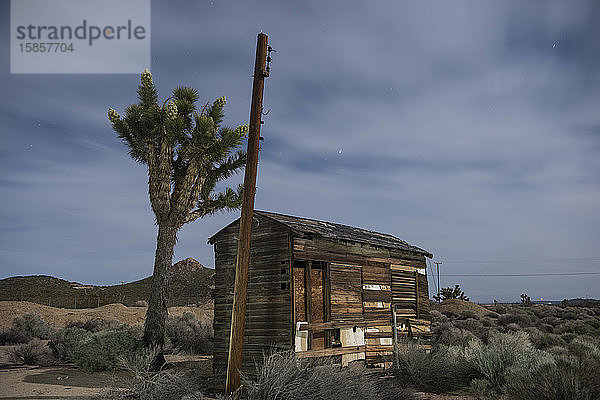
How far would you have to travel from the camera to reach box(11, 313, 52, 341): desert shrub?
21.9 meters

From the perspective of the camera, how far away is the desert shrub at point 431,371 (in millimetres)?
13078

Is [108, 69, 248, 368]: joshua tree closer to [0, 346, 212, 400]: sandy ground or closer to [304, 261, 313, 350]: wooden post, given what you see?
[0, 346, 212, 400]: sandy ground

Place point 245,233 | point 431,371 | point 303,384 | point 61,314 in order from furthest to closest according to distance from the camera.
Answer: point 61,314 → point 431,371 → point 245,233 → point 303,384


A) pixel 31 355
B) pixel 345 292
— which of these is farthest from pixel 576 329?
pixel 31 355

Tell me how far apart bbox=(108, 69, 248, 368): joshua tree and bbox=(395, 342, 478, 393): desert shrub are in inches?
298

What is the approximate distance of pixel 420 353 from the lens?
45.9ft

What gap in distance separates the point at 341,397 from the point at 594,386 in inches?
186

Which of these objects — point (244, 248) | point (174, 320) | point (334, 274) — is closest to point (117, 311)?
point (174, 320)

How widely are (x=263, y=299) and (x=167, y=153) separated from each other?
6462 mm

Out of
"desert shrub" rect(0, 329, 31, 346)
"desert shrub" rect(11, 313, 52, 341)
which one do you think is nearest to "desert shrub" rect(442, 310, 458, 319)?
"desert shrub" rect(11, 313, 52, 341)

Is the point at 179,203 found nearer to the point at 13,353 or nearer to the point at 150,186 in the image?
the point at 150,186

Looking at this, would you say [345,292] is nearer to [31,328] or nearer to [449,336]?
[449,336]

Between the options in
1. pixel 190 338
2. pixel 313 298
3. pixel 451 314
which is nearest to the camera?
pixel 313 298

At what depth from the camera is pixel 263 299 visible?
12422 millimetres
